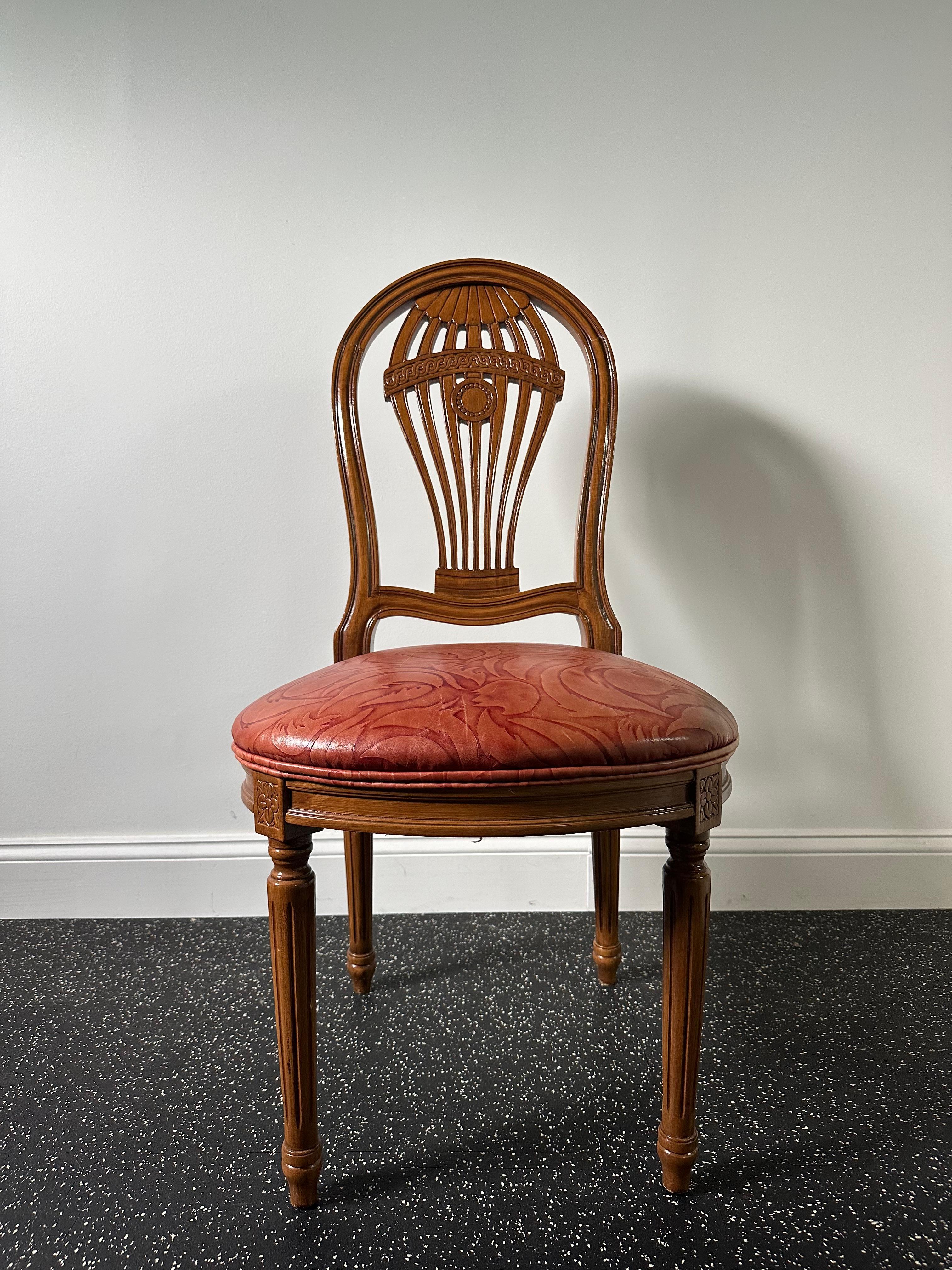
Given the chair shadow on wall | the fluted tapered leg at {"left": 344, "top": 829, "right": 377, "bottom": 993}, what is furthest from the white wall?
the fluted tapered leg at {"left": 344, "top": 829, "right": 377, "bottom": 993}

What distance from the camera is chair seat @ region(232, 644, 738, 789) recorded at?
64cm

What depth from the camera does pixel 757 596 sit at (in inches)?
57.4

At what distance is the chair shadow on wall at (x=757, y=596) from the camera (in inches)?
56.7

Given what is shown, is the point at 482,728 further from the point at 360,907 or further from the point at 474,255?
the point at 474,255

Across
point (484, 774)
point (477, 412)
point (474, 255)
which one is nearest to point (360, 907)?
point (484, 774)

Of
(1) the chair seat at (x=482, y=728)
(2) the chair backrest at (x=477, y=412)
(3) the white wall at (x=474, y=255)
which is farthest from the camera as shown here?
(3) the white wall at (x=474, y=255)

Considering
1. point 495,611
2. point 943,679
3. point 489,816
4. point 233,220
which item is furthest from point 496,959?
point 233,220

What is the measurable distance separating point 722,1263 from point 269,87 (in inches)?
73.1

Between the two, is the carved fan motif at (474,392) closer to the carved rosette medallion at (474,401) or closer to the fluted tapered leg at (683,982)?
the carved rosette medallion at (474,401)

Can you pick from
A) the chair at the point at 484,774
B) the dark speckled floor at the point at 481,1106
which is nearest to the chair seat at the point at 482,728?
the chair at the point at 484,774

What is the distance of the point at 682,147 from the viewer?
55.3 inches

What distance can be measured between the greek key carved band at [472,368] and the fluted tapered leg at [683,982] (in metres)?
0.69

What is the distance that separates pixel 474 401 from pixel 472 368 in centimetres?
5

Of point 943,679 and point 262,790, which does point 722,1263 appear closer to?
point 262,790
